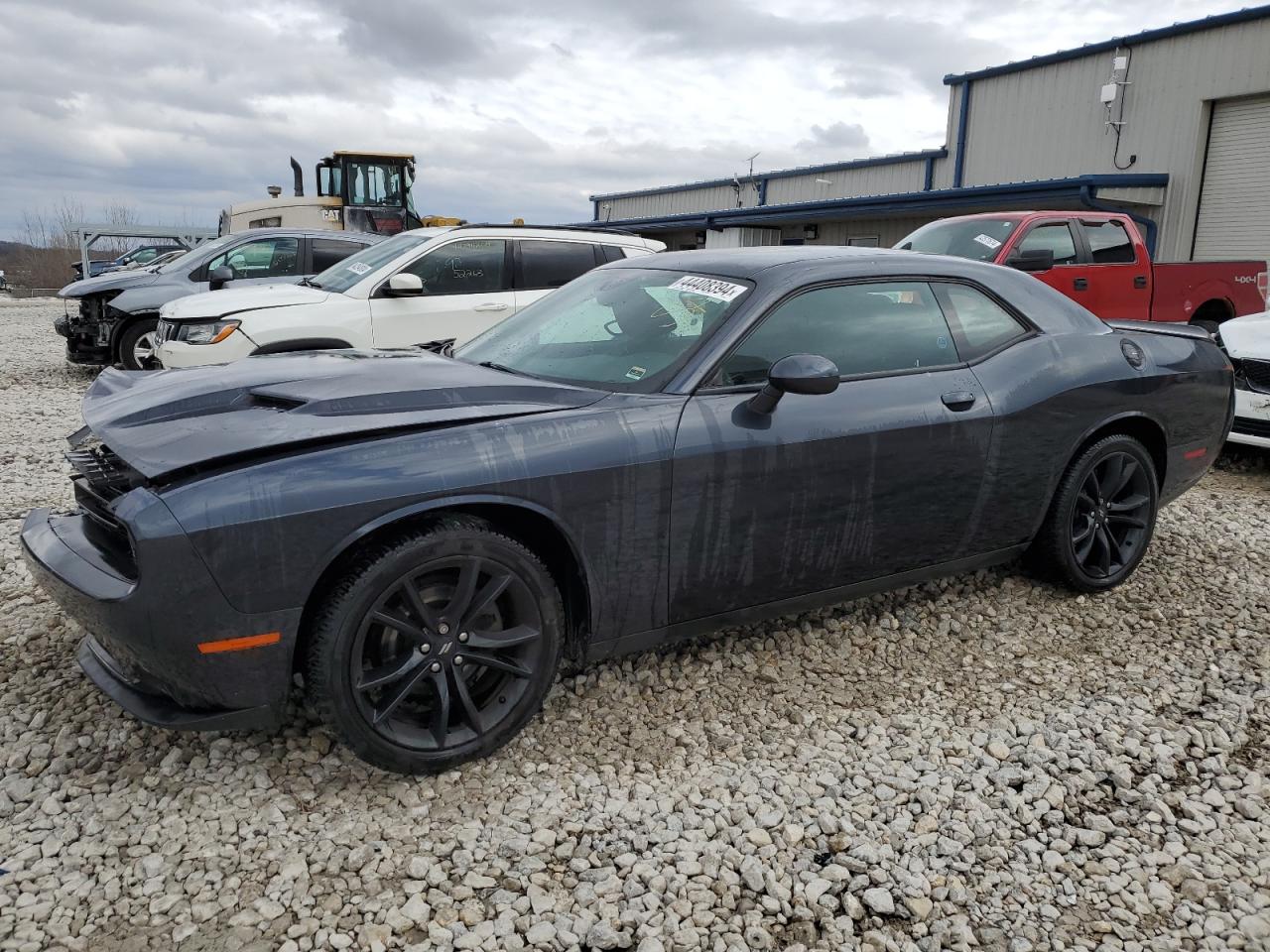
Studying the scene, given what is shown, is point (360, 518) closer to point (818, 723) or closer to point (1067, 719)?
point (818, 723)

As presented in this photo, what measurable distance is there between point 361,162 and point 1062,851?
61.2 ft

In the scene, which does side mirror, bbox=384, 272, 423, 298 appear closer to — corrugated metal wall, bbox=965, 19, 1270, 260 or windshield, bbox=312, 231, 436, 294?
windshield, bbox=312, 231, 436, 294

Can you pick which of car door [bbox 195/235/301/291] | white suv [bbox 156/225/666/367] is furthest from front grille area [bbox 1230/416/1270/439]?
car door [bbox 195/235/301/291]

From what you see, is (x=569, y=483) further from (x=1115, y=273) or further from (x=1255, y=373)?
(x=1115, y=273)

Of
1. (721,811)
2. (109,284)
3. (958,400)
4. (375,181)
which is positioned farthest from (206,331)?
(375,181)

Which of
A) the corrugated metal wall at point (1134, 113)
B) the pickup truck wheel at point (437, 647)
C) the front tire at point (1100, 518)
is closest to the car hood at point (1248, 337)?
the front tire at point (1100, 518)

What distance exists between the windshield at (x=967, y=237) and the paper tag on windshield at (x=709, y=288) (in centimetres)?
552

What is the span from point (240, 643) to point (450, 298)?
5.22 meters

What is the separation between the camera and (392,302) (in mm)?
7090

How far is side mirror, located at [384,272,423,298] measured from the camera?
265 inches

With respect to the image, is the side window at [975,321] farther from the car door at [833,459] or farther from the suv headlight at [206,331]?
the suv headlight at [206,331]

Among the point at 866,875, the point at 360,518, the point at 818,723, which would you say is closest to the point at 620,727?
the point at 818,723

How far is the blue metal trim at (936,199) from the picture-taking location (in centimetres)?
1560

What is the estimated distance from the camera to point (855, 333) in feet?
11.4
